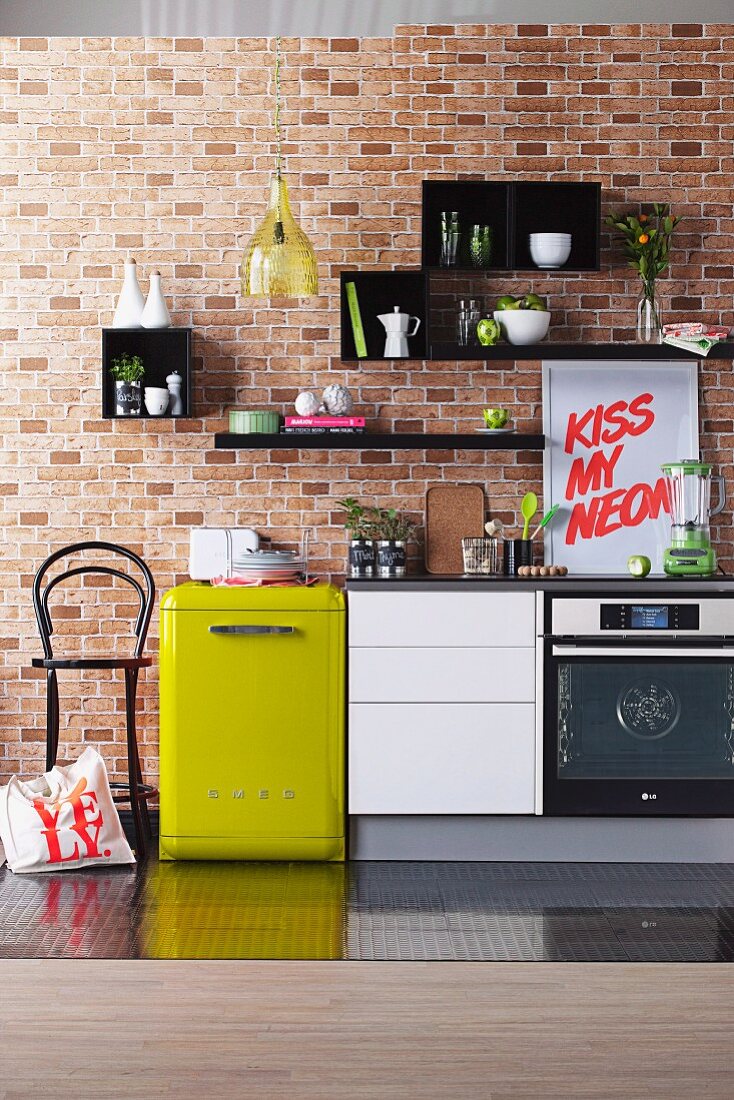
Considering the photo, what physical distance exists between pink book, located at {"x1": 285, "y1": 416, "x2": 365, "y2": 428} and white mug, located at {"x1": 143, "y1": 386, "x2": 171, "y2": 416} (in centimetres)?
45

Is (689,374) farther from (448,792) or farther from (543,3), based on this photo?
(448,792)

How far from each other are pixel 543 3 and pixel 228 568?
7.79 feet

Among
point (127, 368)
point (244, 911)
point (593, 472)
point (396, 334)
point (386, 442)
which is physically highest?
point (396, 334)

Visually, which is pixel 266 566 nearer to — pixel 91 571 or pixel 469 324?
pixel 91 571

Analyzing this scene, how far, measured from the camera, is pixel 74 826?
12.4ft

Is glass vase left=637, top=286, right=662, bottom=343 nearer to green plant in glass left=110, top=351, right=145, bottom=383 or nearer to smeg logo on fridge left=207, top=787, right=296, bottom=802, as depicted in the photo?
green plant in glass left=110, top=351, right=145, bottom=383

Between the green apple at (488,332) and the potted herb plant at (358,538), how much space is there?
75 centimetres

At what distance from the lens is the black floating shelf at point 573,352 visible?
4.20 metres

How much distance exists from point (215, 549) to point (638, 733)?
164cm

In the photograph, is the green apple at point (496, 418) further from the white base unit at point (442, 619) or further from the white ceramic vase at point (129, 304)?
the white ceramic vase at point (129, 304)

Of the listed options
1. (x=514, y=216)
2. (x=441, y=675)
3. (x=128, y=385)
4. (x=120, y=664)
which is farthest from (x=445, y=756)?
(x=514, y=216)

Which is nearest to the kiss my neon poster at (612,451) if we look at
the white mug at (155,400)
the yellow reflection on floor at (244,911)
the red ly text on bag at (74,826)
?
the white mug at (155,400)

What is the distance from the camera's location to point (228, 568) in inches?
171

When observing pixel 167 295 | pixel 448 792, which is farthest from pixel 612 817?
pixel 167 295
